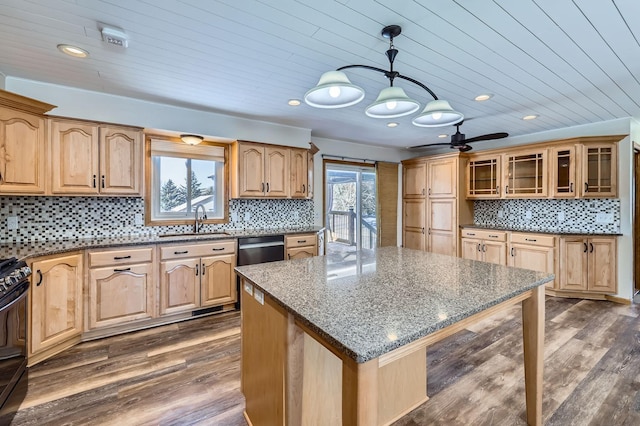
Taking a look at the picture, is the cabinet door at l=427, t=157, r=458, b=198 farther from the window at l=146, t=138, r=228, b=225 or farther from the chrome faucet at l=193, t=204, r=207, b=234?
the chrome faucet at l=193, t=204, r=207, b=234

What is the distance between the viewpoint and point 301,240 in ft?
12.8

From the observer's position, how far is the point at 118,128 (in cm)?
301

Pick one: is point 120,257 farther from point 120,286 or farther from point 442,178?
point 442,178

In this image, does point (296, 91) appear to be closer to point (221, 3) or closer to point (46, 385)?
point (221, 3)

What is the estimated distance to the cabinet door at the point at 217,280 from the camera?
3310 millimetres

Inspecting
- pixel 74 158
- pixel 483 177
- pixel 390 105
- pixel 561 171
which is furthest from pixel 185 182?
pixel 561 171

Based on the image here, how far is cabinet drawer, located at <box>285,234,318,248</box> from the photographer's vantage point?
12.5 feet

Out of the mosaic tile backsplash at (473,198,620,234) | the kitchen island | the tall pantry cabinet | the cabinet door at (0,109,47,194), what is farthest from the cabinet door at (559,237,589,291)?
the cabinet door at (0,109,47,194)

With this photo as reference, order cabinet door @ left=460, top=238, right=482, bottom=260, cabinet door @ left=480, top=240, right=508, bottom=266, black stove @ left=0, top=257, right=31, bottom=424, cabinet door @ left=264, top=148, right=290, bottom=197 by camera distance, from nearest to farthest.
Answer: black stove @ left=0, top=257, right=31, bottom=424 < cabinet door @ left=264, top=148, right=290, bottom=197 < cabinet door @ left=480, top=240, right=508, bottom=266 < cabinet door @ left=460, top=238, right=482, bottom=260

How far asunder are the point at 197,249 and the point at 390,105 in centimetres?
255

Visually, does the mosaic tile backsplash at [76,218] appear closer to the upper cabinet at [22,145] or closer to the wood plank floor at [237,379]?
the upper cabinet at [22,145]

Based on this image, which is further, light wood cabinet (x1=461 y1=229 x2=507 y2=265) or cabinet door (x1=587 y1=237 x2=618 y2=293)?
light wood cabinet (x1=461 y1=229 x2=507 y2=265)

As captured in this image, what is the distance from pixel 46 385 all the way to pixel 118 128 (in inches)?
90.7

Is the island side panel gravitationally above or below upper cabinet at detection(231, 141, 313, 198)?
below
